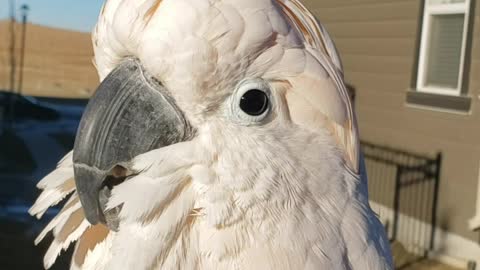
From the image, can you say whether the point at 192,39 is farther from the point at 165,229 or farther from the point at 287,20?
the point at 165,229

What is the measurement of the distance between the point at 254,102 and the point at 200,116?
0.38 ft

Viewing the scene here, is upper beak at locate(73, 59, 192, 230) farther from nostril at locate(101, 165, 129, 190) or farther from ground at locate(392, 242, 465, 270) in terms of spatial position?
ground at locate(392, 242, 465, 270)

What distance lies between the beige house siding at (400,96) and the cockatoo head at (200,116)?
11.6 feet

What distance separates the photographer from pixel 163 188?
3.76ft

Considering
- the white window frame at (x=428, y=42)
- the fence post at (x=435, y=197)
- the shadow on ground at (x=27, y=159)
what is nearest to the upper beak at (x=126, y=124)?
the shadow on ground at (x=27, y=159)

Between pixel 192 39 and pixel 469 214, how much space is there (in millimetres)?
3883

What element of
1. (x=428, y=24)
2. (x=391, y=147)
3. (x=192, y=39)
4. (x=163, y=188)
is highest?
(x=428, y=24)

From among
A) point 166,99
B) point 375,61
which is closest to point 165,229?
point 166,99

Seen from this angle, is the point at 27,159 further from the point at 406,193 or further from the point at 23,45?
the point at 406,193

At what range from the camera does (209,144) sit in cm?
114

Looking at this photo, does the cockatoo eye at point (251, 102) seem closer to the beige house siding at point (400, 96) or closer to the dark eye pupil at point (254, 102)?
the dark eye pupil at point (254, 102)

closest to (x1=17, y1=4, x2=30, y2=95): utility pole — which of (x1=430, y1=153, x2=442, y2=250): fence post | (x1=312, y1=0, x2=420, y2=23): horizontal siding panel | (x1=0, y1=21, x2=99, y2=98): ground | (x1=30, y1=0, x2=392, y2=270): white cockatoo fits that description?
(x1=0, y1=21, x2=99, y2=98): ground

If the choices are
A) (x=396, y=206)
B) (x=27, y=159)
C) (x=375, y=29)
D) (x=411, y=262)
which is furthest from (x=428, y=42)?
(x=27, y=159)

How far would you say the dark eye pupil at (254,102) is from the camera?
3.84 feet
